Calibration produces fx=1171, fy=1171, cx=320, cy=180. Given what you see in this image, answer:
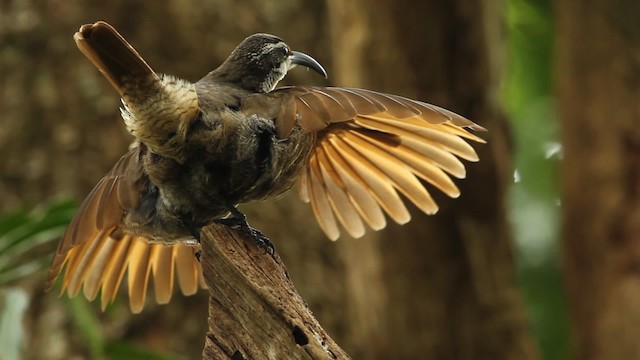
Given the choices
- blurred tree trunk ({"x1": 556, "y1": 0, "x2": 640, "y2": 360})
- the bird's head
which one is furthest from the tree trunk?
the bird's head

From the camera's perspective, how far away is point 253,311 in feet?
10.1

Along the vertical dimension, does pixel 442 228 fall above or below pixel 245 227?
above

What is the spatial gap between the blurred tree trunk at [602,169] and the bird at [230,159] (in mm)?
1322

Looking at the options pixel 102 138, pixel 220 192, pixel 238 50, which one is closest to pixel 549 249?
pixel 102 138

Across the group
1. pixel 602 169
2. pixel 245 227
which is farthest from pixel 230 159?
pixel 602 169

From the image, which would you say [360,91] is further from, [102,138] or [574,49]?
[102,138]

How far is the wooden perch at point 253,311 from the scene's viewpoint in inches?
118

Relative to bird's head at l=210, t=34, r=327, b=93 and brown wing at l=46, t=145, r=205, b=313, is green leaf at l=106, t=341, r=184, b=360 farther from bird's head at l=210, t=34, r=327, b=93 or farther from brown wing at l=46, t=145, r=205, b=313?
bird's head at l=210, t=34, r=327, b=93

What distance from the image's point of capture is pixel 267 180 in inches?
135

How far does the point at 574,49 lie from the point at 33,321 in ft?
9.14

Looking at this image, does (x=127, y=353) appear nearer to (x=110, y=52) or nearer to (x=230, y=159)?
(x=230, y=159)

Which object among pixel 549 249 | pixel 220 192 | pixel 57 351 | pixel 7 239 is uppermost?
pixel 549 249

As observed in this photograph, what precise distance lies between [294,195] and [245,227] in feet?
7.77

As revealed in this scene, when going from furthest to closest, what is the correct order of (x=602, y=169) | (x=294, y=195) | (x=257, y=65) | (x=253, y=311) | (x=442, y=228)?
(x=294, y=195) < (x=602, y=169) < (x=442, y=228) < (x=257, y=65) < (x=253, y=311)
